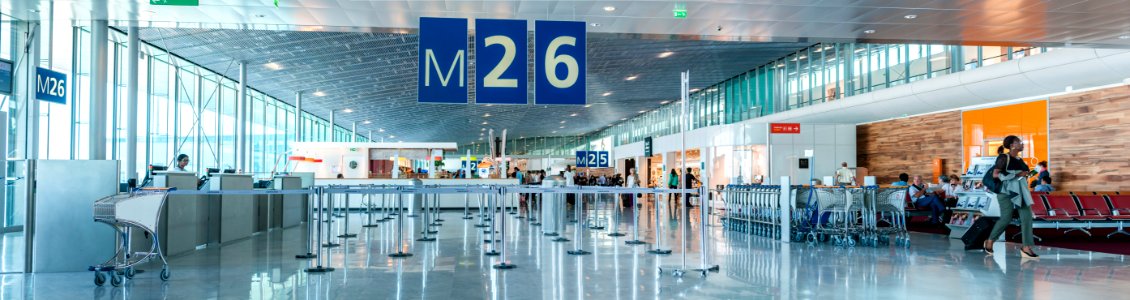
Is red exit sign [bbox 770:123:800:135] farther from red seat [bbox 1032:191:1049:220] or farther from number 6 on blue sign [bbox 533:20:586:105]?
number 6 on blue sign [bbox 533:20:586:105]

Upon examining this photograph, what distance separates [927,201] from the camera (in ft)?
44.1

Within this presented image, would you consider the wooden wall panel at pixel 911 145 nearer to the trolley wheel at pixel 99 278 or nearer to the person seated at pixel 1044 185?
the person seated at pixel 1044 185

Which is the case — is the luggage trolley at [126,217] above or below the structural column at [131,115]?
below

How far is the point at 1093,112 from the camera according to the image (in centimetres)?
1277

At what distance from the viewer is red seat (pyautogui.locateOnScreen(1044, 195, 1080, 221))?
36.1 feet

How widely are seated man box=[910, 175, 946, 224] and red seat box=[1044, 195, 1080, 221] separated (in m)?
2.04

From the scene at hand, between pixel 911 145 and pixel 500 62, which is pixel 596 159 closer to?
pixel 911 145

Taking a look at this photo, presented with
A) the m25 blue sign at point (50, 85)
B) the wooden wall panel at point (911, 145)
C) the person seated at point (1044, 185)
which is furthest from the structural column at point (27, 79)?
the wooden wall panel at point (911, 145)

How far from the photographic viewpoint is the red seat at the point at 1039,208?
10977mm

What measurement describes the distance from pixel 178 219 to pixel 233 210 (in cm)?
Result: 201

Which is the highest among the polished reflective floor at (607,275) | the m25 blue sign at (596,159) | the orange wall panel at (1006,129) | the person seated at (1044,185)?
the orange wall panel at (1006,129)

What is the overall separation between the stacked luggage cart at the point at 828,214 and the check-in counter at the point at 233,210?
7433 mm

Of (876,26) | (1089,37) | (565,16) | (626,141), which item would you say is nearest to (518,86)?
(565,16)

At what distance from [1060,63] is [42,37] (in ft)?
55.6
